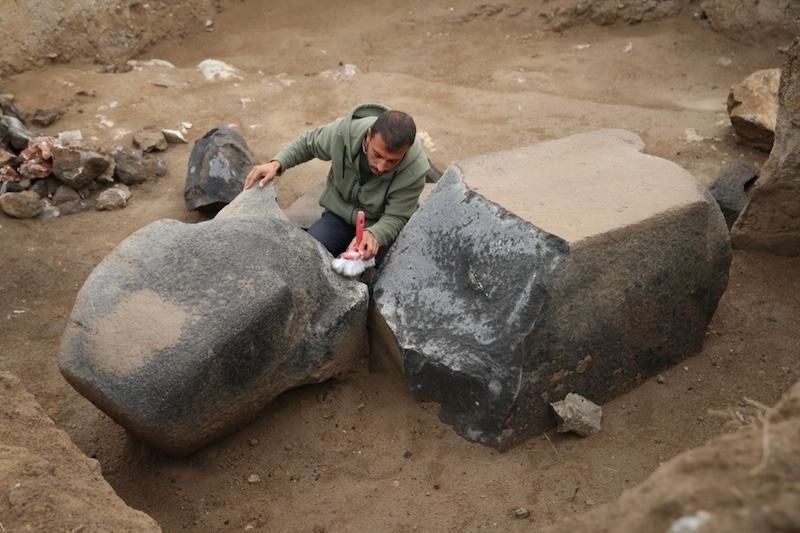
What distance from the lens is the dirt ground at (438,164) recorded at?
2908 mm

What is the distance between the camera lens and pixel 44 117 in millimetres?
5035

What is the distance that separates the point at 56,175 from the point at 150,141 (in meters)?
0.62

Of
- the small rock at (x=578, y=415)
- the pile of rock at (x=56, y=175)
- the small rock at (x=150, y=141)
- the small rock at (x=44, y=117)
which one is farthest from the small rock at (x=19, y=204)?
the small rock at (x=578, y=415)

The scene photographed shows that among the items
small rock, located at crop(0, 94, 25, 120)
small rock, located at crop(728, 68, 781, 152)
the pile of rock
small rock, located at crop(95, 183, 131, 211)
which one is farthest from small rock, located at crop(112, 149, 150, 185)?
small rock, located at crop(728, 68, 781, 152)

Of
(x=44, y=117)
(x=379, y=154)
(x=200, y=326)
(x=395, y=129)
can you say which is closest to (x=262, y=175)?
(x=379, y=154)

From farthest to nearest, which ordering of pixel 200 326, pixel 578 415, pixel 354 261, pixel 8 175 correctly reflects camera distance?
1. pixel 8 175
2. pixel 354 261
3. pixel 578 415
4. pixel 200 326

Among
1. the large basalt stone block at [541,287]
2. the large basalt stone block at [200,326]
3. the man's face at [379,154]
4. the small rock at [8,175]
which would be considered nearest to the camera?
the large basalt stone block at [200,326]

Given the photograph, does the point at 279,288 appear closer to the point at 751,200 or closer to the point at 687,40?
the point at 751,200

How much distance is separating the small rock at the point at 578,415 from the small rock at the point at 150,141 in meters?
2.91

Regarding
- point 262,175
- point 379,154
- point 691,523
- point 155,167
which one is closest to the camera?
point 691,523

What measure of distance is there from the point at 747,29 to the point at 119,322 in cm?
491

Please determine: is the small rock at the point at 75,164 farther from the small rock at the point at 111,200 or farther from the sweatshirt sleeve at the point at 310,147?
the sweatshirt sleeve at the point at 310,147

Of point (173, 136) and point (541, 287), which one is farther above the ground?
point (541, 287)

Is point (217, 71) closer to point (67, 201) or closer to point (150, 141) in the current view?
point (150, 141)
